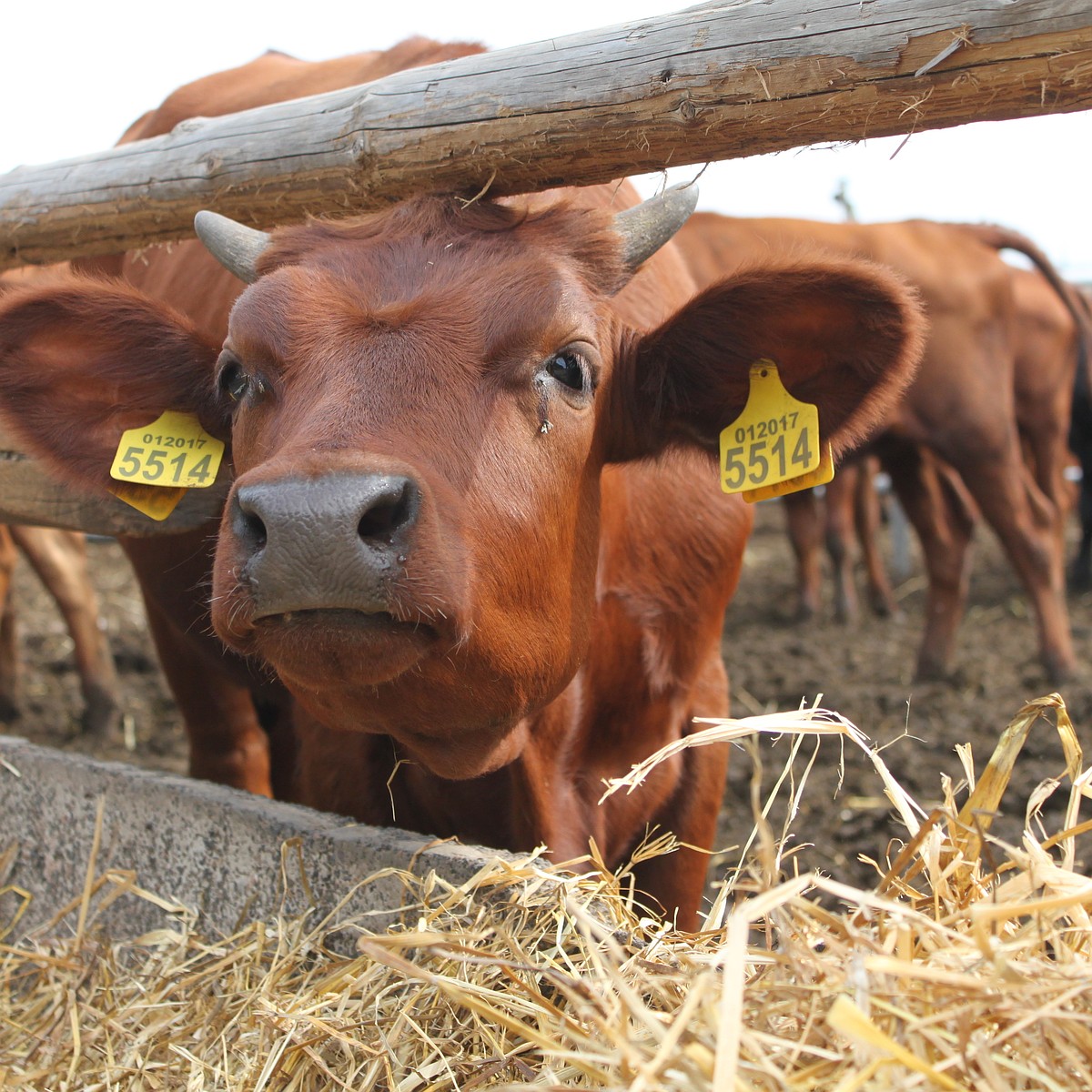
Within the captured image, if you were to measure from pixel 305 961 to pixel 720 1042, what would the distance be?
1278 millimetres

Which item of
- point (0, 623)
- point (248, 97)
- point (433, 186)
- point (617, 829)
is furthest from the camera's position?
point (0, 623)

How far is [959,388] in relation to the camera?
770 cm

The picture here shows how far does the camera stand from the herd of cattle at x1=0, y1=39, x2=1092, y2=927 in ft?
6.44

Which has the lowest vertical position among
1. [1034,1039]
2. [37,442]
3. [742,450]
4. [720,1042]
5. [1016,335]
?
[1016,335]

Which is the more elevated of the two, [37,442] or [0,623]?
[37,442]

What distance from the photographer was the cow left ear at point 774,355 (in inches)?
98.7

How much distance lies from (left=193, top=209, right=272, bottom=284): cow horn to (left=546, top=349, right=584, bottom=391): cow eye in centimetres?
76

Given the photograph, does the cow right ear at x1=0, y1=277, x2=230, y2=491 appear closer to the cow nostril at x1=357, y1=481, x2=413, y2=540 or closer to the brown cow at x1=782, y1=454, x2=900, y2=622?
the cow nostril at x1=357, y1=481, x2=413, y2=540

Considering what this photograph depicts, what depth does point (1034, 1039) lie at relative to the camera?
1.46 meters

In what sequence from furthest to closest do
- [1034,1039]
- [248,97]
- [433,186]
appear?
1. [248,97]
2. [433,186]
3. [1034,1039]

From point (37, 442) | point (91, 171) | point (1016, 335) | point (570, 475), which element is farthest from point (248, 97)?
point (1016, 335)

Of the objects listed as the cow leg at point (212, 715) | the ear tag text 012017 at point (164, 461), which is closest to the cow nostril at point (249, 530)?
the ear tag text 012017 at point (164, 461)

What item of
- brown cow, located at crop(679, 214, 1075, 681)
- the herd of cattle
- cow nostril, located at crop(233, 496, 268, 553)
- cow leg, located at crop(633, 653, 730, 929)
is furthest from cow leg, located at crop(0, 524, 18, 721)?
cow nostril, located at crop(233, 496, 268, 553)

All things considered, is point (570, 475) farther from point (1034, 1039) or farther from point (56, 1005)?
point (56, 1005)
